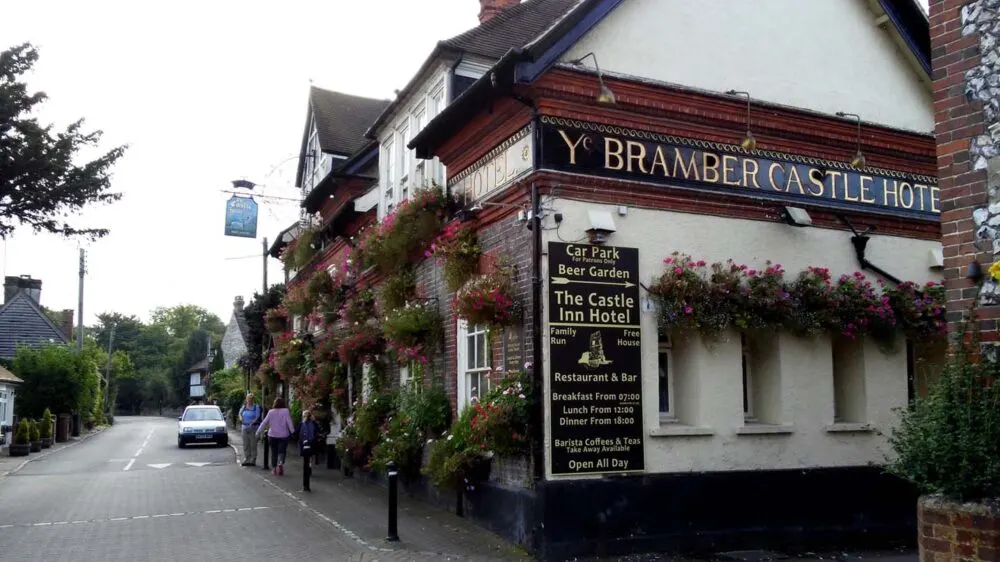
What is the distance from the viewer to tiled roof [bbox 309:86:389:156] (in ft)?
80.7

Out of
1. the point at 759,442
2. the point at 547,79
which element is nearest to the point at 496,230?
the point at 547,79

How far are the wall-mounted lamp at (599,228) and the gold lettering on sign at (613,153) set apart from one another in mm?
664

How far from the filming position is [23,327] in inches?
1818

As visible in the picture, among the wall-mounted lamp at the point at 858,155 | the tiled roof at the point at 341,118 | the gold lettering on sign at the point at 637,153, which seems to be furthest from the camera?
the tiled roof at the point at 341,118

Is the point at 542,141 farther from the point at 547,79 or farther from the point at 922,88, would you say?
the point at 922,88

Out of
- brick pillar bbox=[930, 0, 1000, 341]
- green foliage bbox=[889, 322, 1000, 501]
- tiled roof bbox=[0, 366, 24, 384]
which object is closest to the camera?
green foliage bbox=[889, 322, 1000, 501]

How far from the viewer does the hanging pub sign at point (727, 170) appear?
1082 centimetres

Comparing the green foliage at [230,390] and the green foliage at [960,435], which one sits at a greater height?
the green foliage at [960,435]

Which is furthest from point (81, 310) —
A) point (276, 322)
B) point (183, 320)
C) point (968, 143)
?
point (183, 320)

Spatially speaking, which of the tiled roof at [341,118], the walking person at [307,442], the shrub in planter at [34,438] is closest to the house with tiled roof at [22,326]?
the shrub in planter at [34,438]

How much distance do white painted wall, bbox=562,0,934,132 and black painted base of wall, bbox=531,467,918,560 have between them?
5055mm

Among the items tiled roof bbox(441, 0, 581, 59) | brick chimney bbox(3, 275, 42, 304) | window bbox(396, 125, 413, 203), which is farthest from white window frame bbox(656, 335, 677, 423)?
brick chimney bbox(3, 275, 42, 304)

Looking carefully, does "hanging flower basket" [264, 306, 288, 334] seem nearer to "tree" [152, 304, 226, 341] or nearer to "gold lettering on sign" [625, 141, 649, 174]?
"gold lettering on sign" [625, 141, 649, 174]

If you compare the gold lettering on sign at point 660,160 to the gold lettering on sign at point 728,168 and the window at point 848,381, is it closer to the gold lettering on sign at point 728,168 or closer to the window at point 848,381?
the gold lettering on sign at point 728,168
